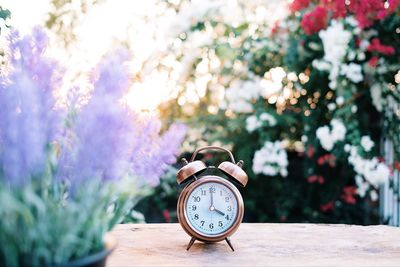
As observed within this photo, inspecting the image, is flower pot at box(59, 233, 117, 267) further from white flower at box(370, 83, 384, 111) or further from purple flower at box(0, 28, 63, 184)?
white flower at box(370, 83, 384, 111)

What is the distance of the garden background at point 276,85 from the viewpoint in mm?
2961

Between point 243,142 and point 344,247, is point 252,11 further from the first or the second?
point 344,247

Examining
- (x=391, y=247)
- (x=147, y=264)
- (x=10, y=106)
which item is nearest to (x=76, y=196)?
(x=10, y=106)

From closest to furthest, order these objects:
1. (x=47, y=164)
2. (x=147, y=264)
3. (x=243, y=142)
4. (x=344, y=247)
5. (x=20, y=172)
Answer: (x=20, y=172) < (x=47, y=164) < (x=147, y=264) < (x=344, y=247) < (x=243, y=142)

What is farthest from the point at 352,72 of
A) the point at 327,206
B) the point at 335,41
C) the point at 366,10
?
the point at 327,206

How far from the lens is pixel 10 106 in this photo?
81 cm

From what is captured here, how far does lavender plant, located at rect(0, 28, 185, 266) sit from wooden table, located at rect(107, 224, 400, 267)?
0.45 m

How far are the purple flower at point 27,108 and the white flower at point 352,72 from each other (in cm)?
233

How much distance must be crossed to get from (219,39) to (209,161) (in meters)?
0.88

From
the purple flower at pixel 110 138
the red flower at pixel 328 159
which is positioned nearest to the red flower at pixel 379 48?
the red flower at pixel 328 159

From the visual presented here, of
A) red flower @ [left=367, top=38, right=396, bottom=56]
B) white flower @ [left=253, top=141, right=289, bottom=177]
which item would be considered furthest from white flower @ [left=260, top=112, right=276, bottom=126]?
red flower @ [left=367, top=38, right=396, bottom=56]

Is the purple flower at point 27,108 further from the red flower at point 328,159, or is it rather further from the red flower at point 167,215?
the red flower at point 167,215

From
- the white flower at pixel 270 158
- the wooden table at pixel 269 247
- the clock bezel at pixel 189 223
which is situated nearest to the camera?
the wooden table at pixel 269 247

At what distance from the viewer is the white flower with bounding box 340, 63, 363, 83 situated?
292cm
